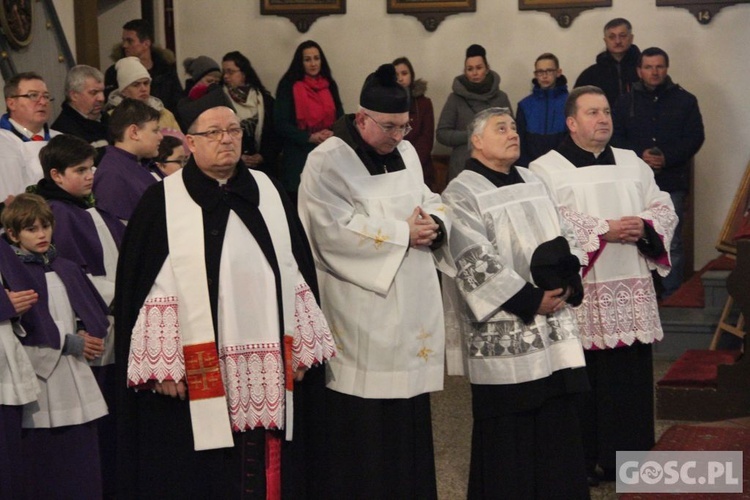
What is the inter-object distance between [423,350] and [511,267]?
1.78 feet

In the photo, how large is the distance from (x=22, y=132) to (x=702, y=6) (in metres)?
6.56

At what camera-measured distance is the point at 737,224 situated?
784 cm

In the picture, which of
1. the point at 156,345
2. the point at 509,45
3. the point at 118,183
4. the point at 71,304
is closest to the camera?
the point at 156,345

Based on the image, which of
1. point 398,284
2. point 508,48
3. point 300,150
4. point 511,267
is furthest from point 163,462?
point 508,48

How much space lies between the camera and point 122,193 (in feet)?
18.2

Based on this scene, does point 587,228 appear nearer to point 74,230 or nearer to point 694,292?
point 74,230

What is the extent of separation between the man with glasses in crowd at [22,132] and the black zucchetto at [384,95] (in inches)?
81.4

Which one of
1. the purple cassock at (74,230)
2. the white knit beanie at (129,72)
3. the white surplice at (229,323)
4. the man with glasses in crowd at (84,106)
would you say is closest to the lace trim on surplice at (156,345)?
the white surplice at (229,323)

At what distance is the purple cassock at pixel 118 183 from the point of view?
218 inches

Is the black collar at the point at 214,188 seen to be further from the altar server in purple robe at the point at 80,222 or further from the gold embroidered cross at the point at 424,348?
the altar server in purple robe at the point at 80,222

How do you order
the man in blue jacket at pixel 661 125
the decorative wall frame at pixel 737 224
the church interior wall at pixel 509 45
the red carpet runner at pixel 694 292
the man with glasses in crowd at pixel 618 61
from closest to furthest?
the decorative wall frame at pixel 737 224 < the red carpet runner at pixel 694 292 < the man in blue jacket at pixel 661 125 < the man with glasses in crowd at pixel 618 61 < the church interior wall at pixel 509 45

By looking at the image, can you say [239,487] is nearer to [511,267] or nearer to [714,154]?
[511,267]

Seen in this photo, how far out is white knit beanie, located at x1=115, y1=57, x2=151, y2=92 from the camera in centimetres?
725

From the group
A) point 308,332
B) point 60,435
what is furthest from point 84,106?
point 308,332
